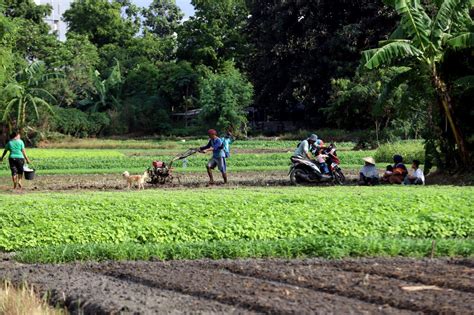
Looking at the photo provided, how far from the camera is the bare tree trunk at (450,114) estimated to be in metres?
22.7

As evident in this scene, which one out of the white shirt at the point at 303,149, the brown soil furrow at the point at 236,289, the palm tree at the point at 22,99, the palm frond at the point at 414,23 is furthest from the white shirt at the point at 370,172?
the palm tree at the point at 22,99

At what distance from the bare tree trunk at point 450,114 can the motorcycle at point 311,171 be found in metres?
3.61

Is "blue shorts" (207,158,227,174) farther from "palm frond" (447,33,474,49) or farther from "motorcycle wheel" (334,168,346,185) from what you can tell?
"palm frond" (447,33,474,49)

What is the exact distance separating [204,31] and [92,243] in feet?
174

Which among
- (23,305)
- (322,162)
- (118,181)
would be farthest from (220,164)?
(23,305)

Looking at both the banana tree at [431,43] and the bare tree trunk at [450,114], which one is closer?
the banana tree at [431,43]

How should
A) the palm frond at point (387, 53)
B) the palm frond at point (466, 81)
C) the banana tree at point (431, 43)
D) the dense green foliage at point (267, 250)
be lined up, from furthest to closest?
1. the palm frond at point (466, 81)
2. the banana tree at point (431, 43)
3. the palm frond at point (387, 53)
4. the dense green foliage at point (267, 250)

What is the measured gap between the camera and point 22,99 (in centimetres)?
4547

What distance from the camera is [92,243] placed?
460 inches

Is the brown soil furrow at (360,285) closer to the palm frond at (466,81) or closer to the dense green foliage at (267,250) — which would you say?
the dense green foliage at (267,250)

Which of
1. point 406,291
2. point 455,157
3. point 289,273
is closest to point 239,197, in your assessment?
point 289,273

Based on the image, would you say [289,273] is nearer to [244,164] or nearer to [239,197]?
[239,197]

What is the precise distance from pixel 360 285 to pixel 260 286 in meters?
1.10

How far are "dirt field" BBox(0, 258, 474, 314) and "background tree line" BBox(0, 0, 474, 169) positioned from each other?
1653 cm
